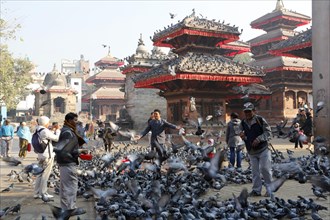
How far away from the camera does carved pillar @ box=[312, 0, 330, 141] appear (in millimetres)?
12805

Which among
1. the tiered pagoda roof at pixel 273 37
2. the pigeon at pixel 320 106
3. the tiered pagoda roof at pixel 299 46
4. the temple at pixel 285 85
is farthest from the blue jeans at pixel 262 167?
the tiered pagoda roof at pixel 273 37

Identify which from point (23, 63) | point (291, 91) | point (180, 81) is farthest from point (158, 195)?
point (23, 63)

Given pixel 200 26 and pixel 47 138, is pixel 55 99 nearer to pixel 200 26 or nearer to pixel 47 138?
pixel 200 26

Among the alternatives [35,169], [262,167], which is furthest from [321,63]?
[35,169]

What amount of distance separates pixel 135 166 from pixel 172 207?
2465 mm

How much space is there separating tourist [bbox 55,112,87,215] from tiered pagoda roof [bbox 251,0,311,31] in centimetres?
3642

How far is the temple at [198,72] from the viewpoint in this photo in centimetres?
2117

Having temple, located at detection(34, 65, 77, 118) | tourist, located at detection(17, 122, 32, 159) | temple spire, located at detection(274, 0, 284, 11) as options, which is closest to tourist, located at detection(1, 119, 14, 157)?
tourist, located at detection(17, 122, 32, 159)

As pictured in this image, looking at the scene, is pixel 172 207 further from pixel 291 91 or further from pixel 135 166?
pixel 291 91

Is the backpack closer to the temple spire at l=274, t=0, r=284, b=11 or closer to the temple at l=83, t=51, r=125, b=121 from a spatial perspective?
the temple spire at l=274, t=0, r=284, b=11

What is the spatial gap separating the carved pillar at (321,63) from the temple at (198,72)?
8198 mm

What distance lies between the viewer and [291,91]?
32.7m

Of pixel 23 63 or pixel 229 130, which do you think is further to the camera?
pixel 23 63

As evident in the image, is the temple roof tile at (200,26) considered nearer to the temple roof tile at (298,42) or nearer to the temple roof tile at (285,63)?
the temple roof tile at (298,42)
